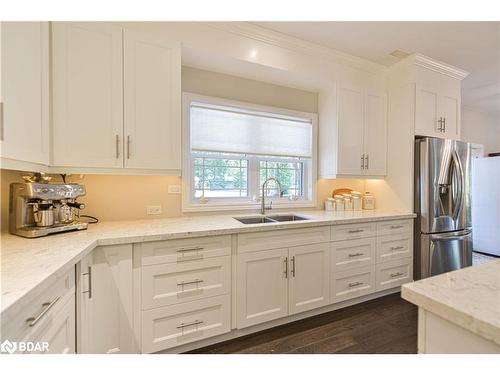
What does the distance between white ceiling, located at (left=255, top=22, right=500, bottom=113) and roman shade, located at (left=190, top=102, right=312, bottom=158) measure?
83cm

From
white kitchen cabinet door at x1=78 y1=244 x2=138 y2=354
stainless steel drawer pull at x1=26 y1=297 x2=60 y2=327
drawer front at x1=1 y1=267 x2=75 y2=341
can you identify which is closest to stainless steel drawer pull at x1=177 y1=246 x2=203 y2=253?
white kitchen cabinet door at x1=78 y1=244 x2=138 y2=354

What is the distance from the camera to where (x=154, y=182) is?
2.24m

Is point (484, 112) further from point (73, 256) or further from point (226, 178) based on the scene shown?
point (73, 256)

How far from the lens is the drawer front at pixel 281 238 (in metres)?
1.88

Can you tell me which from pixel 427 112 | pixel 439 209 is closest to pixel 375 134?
pixel 427 112

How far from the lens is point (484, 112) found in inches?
183

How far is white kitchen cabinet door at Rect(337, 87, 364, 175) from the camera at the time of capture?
2740mm

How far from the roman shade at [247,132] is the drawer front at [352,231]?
1.02m

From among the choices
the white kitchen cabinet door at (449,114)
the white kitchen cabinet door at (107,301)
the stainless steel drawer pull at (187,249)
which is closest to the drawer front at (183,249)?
the stainless steel drawer pull at (187,249)

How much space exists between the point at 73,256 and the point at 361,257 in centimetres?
233

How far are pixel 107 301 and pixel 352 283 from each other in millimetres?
2072

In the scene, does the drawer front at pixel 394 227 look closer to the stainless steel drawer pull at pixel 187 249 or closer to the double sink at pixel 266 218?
the double sink at pixel 266 218

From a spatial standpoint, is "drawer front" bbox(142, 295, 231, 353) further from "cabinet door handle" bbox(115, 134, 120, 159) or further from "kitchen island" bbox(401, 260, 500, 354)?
"kitchen island" bbox(401, 260, 500, 354)
